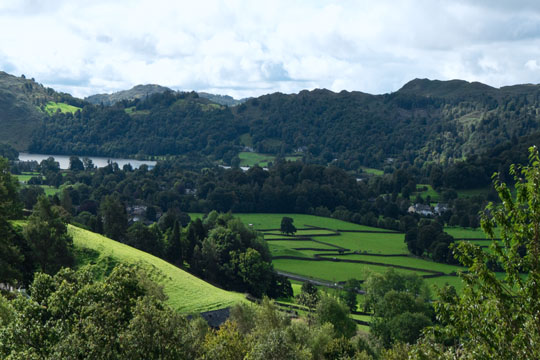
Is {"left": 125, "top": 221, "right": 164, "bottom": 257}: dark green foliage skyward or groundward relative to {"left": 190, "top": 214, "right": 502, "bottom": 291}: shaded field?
skyward

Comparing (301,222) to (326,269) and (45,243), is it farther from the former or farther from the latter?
(45,243)

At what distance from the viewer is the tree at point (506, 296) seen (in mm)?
13336

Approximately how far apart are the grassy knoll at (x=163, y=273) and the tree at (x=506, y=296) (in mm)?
41641

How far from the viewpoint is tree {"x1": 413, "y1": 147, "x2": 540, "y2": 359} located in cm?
1334

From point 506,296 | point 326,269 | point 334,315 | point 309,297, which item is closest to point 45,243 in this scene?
point 309,297

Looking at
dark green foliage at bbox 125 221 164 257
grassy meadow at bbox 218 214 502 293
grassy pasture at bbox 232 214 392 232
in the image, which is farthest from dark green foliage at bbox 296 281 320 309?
grassy pasture at bbox 232 214 392 232

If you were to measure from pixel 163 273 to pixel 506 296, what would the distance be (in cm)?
5165

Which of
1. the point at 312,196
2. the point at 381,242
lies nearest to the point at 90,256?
the point at 381,242

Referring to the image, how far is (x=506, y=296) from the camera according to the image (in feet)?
45.5

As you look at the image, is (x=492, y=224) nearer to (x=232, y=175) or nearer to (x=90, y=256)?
(x=90, y=256)

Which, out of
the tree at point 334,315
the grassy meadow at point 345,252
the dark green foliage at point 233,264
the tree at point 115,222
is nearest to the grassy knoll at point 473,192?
the grassy meadow at point 345,252

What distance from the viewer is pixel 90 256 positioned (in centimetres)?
6000

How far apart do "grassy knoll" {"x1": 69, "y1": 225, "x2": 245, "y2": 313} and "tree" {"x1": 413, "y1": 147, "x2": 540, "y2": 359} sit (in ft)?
137

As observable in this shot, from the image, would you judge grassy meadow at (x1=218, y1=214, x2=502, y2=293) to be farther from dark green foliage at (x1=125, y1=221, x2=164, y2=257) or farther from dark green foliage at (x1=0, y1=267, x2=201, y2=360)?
dark green foliage at (x1=0, y1=267, x2=201, y2=360)
